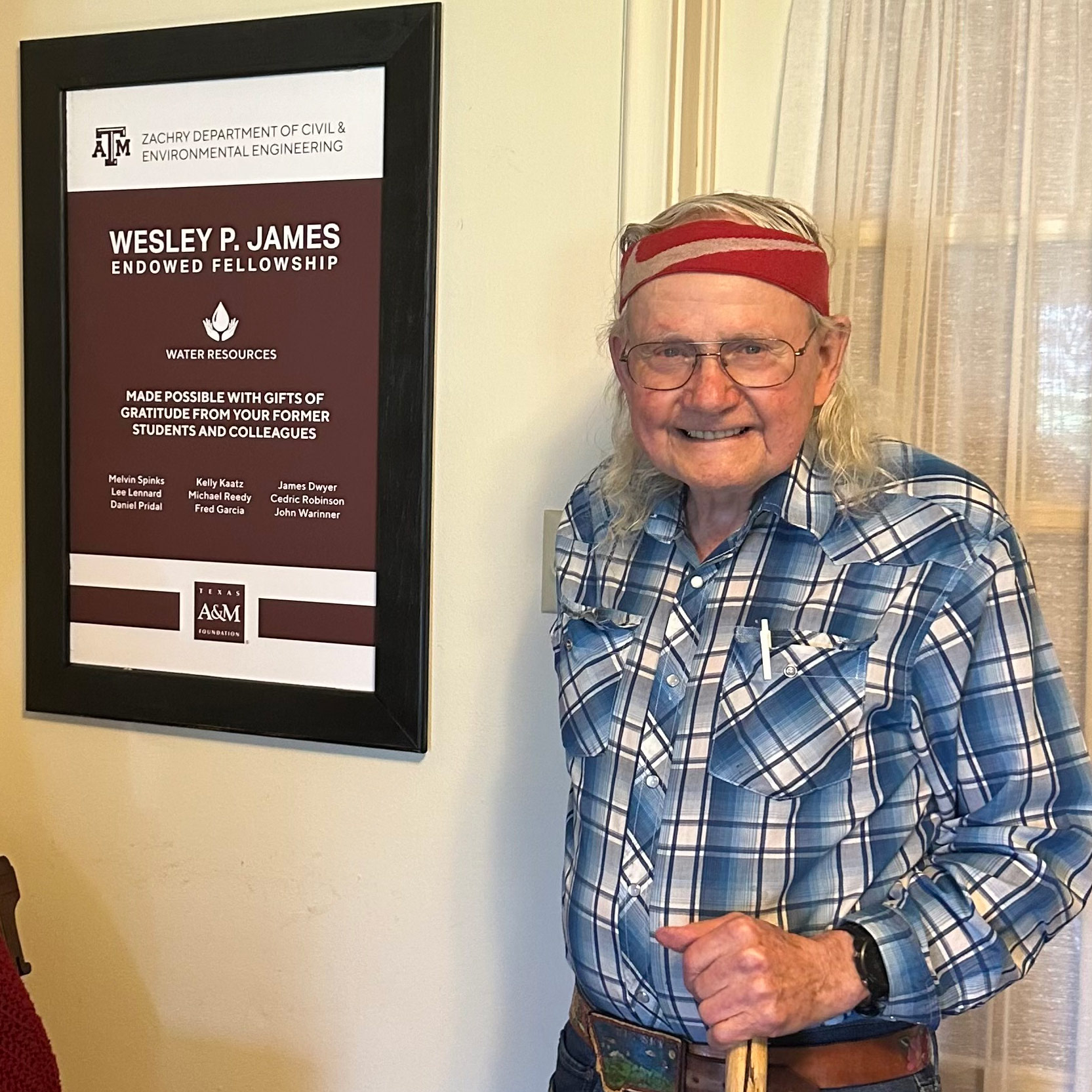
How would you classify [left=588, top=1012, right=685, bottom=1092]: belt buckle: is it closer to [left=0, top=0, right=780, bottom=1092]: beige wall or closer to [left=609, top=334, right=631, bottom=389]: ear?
[left=0, top=0, right=780, bottom=1092]: beige wall

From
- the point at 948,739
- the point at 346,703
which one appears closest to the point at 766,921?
the point at 948,739

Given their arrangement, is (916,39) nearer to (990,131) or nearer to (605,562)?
(990,131)

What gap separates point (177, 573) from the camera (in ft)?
5.86

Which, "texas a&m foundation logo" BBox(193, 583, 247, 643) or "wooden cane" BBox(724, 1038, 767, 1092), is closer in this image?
"wooden cane" BBox(724, 1038, 767, 1092)

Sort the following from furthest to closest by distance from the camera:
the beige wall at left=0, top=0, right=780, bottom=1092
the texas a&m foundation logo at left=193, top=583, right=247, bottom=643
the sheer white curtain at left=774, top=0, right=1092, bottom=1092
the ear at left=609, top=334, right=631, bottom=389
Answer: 1. the texas a&m foundation logo at left=193, top=583, right=247, bottom=643
2. the beige wall at left=0, top=0, right=780, bottom=1092
3. the sheer white curtain at left=774, top=0, right=1092, bottom=1092
4. the ear at left=609, top=334, right=631, bottom=389

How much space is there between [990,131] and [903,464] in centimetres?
54

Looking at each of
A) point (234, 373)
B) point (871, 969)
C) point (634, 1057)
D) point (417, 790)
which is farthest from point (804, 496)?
point (234, 373)

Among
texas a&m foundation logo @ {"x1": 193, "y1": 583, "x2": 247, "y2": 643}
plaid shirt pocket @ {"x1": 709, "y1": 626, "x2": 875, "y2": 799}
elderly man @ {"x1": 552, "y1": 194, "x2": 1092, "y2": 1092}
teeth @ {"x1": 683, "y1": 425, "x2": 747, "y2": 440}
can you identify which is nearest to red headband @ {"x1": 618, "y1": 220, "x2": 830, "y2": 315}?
elderly man @ {"x1": 552, "y1": 194, "x2": 1092, "y2": 1092}

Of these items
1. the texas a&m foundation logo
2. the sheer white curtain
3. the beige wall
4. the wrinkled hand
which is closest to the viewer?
the wrinkled hand

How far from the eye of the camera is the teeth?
1.21 metres

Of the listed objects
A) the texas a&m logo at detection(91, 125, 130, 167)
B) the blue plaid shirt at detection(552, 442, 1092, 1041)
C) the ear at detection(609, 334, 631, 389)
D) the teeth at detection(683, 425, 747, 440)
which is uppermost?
the texas a&m logo at detection(91, 125, 130, 167)

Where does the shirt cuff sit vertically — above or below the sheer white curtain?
below

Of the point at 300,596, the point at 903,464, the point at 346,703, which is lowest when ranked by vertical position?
the point at 346,703

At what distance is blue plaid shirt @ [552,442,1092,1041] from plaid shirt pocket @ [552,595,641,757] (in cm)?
2
